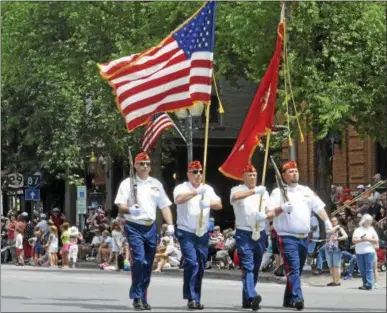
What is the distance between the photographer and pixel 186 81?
15.6m

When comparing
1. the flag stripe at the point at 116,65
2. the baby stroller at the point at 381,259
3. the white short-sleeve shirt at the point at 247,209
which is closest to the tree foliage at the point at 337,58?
the baby stroller at the point at 381,259

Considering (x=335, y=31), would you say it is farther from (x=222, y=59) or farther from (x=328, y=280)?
(x=328, y=280)

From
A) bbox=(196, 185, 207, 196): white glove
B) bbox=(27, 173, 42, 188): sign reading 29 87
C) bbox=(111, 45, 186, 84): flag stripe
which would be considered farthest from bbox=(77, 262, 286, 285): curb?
bbox=(27, 173, 42, 188): sign reading 29 87

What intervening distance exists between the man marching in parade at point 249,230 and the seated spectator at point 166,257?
611 inches

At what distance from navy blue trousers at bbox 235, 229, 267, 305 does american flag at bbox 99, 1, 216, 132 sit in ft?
7.11

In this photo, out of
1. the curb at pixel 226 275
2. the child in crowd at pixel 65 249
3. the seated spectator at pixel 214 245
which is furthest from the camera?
the child in crowd at pixel 65 249

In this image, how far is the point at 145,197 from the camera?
1407 cm

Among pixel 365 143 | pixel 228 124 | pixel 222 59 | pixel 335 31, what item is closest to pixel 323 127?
pixel 335 31

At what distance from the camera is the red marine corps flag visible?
48.6 feet

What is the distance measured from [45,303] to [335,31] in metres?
13.2

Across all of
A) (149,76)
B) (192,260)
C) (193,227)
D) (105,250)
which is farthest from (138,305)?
(105,250)

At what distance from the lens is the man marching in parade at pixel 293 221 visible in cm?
1402

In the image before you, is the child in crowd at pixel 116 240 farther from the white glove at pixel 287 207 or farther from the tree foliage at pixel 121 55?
the white glove at pixel 287 207

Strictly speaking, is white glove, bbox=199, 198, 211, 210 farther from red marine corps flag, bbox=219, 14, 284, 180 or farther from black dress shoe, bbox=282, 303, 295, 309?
black dress shoe, bbox=282, 303, 295, 309
